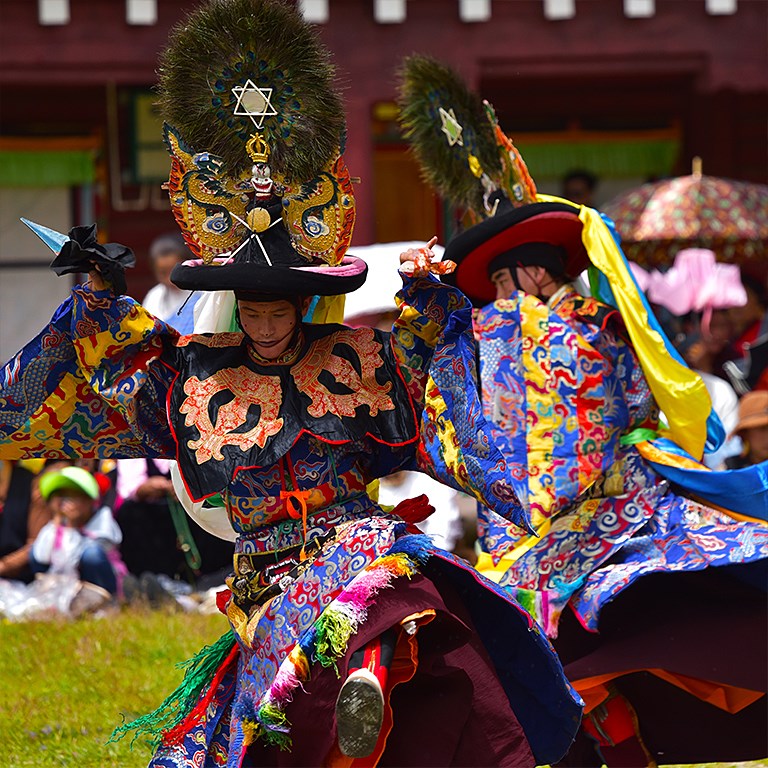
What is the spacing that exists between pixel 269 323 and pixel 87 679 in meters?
2.72

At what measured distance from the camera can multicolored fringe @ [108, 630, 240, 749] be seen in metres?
4.24

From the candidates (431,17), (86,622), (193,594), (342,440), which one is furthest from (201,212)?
(431,17)

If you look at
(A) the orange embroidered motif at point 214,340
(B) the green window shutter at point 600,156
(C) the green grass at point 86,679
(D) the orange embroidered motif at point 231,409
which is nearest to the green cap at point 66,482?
(C) the green grass at point 86,679

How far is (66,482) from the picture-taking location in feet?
27.4

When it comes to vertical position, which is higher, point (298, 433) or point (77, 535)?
point (298, 433)

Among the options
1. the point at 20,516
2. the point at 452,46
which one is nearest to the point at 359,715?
the point at 20,516

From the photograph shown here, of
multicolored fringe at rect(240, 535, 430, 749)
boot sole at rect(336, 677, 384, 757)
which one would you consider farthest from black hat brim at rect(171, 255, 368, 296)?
boot sole at rect(336, 677, 384, 757)

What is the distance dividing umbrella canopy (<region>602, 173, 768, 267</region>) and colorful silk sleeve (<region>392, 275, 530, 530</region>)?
18.9 feet

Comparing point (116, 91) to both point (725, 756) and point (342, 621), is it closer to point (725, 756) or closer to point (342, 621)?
point (725, 756)

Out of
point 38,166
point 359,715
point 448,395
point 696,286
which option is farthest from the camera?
point 38,166

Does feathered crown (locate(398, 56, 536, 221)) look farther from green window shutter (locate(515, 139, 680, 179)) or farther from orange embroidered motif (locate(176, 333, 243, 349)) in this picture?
green window shutter (locate(515, 139, 680, 179))

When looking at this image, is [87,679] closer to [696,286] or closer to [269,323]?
[269,323]

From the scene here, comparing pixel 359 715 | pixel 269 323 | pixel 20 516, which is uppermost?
pixel 269 323

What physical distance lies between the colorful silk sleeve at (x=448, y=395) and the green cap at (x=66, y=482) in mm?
4337
